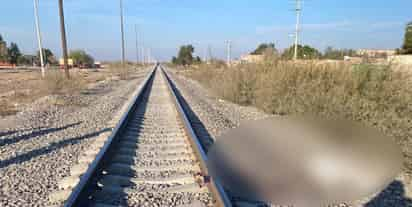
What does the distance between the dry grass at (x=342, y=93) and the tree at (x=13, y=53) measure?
119653mm

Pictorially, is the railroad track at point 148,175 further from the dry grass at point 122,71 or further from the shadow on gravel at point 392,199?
the dry grass at point 122,71

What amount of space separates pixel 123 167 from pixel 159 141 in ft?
5.38

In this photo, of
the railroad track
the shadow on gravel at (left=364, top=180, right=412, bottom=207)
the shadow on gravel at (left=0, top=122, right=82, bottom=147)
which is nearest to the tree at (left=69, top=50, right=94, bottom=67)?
the shadow on gravel at (left=0, top=122, right=82, bottom=147)

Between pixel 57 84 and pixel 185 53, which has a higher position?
pixel 185 53

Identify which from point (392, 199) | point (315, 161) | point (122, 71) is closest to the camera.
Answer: point (315, 161)

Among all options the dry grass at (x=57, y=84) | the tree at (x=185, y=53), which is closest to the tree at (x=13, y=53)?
the tree at (x=185, y=53)

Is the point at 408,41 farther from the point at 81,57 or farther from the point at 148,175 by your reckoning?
the point at 81,57

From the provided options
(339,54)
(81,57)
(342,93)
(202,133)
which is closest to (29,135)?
(202,133)

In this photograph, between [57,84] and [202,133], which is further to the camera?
[57,84]

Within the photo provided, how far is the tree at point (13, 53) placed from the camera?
104775 millimetres

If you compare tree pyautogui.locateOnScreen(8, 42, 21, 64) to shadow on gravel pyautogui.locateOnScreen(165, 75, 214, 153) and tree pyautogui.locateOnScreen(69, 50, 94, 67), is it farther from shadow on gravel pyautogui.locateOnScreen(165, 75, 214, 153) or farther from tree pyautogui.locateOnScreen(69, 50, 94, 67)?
shadow on gravel pyautogui.locateOnScreen(165, 75, 214, 153)

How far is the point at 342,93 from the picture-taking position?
671 cm

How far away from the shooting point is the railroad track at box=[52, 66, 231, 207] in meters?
3.38

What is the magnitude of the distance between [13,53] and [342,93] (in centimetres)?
12623
